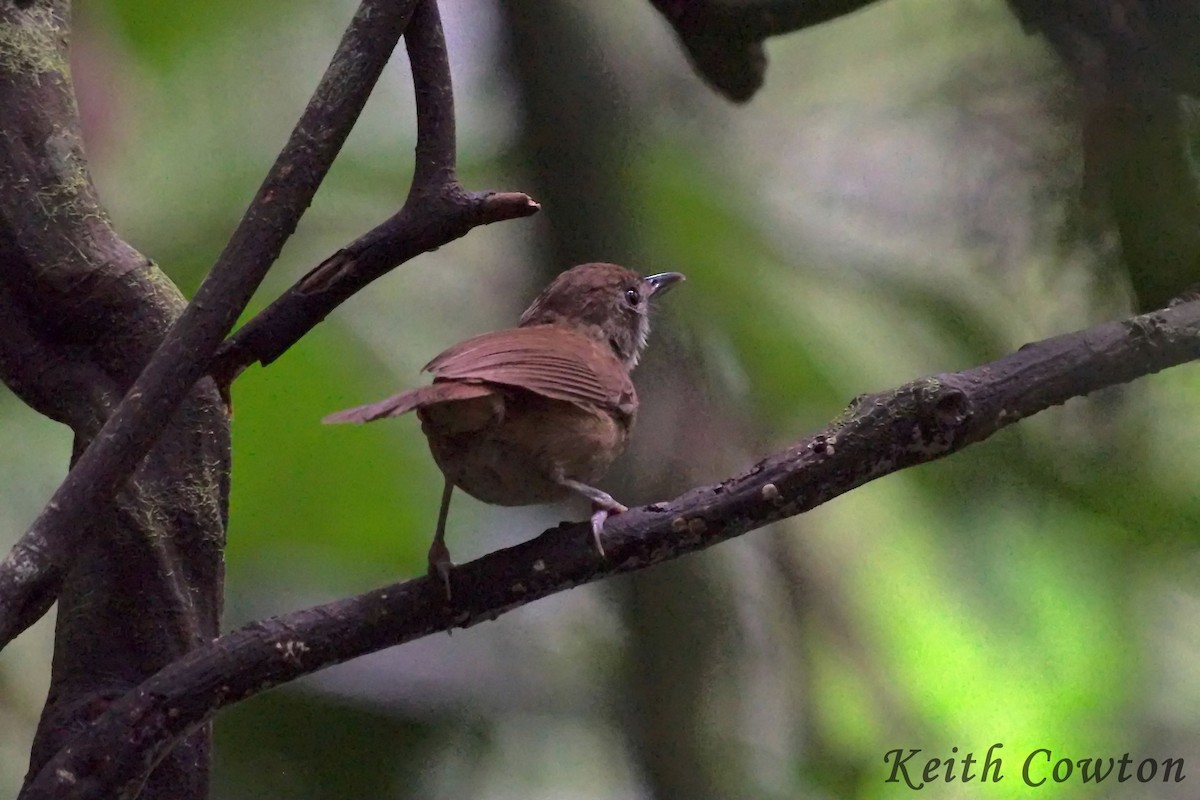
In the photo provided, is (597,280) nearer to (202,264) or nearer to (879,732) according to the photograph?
(202,264)

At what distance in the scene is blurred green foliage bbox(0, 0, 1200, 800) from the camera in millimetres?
2414

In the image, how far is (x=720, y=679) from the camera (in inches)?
103

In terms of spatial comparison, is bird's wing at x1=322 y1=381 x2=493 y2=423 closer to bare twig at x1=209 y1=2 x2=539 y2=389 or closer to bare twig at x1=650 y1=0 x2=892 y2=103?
bare twig at x1=209 y1=2 x2=539 y2=389

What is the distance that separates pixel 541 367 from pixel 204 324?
509 millimetres

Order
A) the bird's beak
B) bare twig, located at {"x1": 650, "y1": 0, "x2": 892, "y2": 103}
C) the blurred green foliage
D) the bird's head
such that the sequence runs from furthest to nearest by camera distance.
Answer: bare twig, located at {"x1": 650, "y1": 0, "x2": 892, "y2": 103}
the blurred green foliage
the bird's beak
the bird's head

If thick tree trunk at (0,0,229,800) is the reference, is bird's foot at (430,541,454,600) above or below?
below

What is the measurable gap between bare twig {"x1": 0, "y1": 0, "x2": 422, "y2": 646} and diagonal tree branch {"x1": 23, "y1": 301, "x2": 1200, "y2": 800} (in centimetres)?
22

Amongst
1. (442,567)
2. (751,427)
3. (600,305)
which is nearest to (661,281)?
(600,305)

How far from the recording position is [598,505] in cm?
163

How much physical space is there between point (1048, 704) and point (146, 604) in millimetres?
1941

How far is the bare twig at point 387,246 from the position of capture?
155 cm

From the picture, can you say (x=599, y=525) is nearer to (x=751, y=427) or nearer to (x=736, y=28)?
(x=751, y=427)

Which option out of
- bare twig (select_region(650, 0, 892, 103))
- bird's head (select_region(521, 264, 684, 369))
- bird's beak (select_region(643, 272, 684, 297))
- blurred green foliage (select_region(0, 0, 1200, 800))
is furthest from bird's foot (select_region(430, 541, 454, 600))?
bare twig (select_region(650, 0, 892, 103))

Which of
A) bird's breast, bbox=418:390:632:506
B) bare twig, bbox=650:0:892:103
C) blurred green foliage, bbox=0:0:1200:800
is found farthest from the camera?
bare twig, bbox=650:0:892:103
